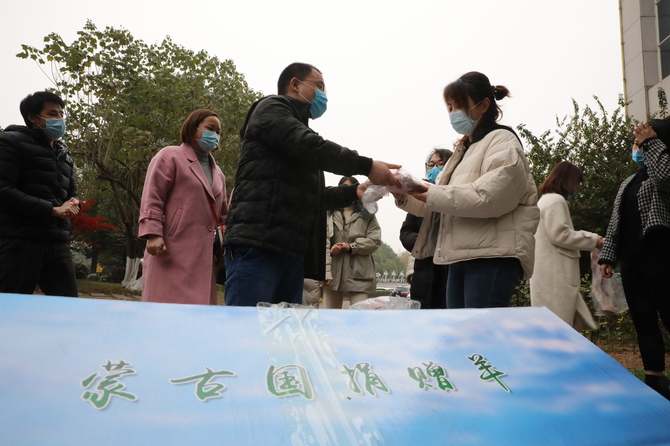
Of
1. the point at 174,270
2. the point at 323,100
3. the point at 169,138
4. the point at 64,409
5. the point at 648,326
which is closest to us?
the point at 64,409

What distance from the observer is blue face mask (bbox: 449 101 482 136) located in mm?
2916

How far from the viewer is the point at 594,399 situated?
5.16ft

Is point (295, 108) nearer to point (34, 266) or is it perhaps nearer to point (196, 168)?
point (196, 168)

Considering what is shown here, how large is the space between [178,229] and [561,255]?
114 inches

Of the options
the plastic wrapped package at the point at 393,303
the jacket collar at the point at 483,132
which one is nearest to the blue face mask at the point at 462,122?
the jacket collar at the point at 483,132

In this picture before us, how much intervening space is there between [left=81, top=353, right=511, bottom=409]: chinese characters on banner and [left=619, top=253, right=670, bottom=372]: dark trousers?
8.71ft

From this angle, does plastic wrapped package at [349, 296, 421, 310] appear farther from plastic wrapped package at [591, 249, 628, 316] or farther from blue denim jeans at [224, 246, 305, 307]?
plastic wrapped package at [591, 249, 628, 316]

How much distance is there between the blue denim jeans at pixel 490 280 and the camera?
255 centimetres

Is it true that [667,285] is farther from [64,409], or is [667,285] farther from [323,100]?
[64,409]

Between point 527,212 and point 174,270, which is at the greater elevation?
point 527,212

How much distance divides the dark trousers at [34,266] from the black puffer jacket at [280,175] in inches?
64.0

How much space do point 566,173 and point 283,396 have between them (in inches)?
152

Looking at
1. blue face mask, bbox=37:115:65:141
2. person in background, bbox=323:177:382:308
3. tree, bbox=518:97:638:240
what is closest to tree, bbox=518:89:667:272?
tree, bbox=518:97:638:240

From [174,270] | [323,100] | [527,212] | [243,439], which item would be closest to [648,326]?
[527,212]
